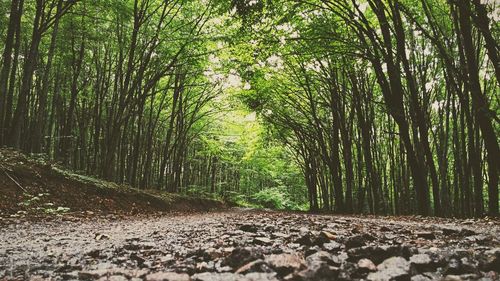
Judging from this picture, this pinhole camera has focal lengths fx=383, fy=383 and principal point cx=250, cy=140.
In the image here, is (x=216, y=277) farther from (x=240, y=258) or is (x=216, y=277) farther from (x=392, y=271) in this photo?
(x=392, y=271)

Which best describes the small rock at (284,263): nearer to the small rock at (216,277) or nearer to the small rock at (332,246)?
the small rock at (216,277)

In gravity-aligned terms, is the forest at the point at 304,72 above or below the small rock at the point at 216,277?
above

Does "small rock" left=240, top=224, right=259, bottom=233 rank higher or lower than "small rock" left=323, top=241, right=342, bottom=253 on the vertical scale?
lower

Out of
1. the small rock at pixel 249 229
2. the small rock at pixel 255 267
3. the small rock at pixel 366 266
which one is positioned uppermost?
the small rock at pixel 366 266

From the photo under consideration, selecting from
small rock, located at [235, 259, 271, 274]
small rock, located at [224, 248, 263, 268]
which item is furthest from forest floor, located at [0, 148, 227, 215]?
small rock, located at [235, 259, 271, 274]

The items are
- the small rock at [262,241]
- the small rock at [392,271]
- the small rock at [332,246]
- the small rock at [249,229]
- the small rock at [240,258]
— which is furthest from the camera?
the small rock at [249,229]

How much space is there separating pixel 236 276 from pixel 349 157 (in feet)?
54.9

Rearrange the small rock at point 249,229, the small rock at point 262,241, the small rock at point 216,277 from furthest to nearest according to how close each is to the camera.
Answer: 1. the small rock at point 249,229
2. the small rock at point 262,241
3. the small rock at point 216,277

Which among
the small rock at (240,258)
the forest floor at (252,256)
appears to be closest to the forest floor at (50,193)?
the forest floor at (252,256)

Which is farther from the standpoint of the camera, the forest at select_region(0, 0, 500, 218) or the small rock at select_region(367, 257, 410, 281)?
the forest at select_region(0, 0, 500, 218)

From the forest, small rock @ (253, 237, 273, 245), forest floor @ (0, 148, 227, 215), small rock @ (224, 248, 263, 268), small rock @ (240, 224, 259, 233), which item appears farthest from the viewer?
the forest

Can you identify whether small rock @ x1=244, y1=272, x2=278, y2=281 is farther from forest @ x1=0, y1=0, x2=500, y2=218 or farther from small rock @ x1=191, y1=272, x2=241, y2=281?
forest @ x1=0, y1=0, x2=500, y2=218

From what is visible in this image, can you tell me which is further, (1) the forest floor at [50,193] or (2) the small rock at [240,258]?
(1) the forest floor at [50,193]

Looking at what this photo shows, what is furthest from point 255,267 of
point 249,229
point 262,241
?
point 249,229
